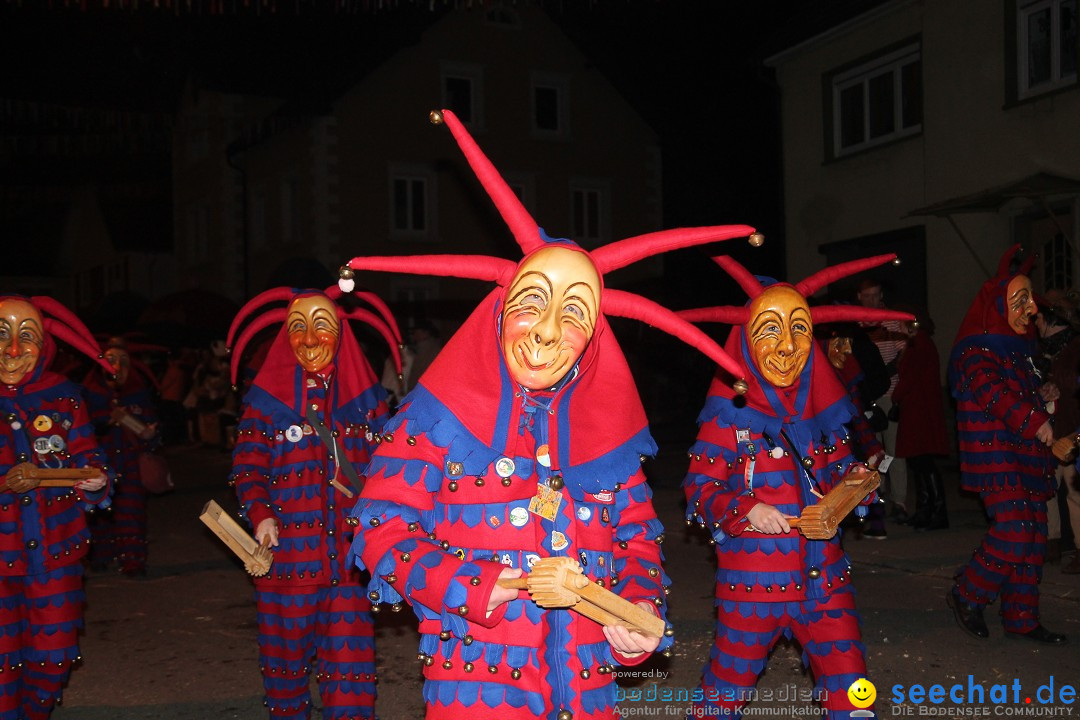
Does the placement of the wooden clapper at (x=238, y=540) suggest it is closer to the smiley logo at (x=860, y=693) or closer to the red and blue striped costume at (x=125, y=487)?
the smiley logo at (x=860, y=693)

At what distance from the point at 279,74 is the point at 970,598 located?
2545 cm

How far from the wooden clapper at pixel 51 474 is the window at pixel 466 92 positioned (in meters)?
21.6

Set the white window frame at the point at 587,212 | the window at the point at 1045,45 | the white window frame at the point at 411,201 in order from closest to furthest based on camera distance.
A: the window at the point at 1045,45, the white window frame at the point at 411,201, the white window frame at the point at 587,212

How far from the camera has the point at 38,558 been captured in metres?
4.84

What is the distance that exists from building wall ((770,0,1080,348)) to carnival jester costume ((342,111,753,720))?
33.8 ft

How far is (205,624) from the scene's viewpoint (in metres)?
7.38

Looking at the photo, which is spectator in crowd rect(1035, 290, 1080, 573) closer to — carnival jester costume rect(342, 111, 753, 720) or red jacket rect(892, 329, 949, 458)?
red jacket rect(892, 329, 949, 458)

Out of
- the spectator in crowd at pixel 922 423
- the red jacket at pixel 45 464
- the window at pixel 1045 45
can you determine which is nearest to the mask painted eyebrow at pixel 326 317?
the red jacket at pixel 45 464

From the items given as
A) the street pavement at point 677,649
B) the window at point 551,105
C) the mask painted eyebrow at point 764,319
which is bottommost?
the street pavement at point 677,649

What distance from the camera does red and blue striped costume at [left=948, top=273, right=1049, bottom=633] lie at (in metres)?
6.00

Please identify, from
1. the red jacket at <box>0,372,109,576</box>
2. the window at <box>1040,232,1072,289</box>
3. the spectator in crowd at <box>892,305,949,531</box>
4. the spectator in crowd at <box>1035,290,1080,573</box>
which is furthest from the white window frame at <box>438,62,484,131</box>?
the red jacket at <box>0,372,109,576</box>

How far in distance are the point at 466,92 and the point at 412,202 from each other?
3351 millimetres

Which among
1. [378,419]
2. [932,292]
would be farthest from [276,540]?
[932,292]

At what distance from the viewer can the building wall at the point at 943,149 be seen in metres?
12.7
